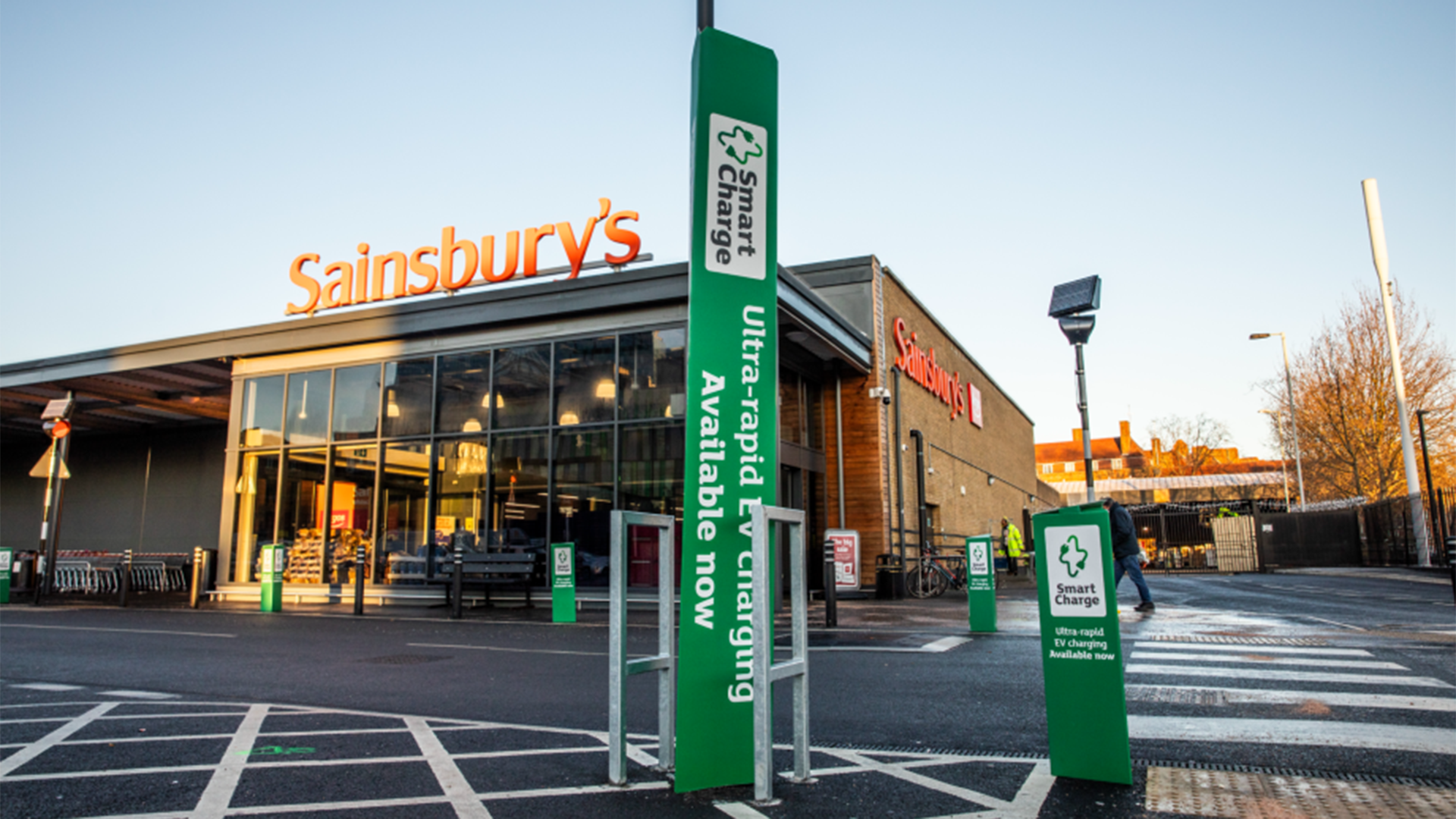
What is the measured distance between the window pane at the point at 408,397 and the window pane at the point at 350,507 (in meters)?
0.72

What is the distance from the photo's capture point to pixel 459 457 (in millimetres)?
16859

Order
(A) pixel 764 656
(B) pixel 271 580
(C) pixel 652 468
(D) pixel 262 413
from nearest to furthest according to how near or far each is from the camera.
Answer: (A) pixel 764 656, (C) pixel 652 468, (B) pixel 271 580, (D) pixel 262 413

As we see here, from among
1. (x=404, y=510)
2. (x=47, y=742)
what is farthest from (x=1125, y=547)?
(x=404, y=510)

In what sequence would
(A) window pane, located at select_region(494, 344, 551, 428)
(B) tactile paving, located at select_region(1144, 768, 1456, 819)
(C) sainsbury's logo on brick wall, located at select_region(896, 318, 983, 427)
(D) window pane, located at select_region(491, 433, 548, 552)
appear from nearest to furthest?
(B) tactile paving, located at select_region(1144, 768, 1456, 819) → (D) window pane, located at select_region(491, 433, 548, 552) → (A) window pane, located at select_region(494, 344, 551, 428) → (C) sainsbury's logo on brick wall, located at select_region(896, 318, 983, 427)

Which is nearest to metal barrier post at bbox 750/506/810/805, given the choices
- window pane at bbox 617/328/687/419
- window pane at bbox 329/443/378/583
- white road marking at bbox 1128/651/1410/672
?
white road marking at bbox 1128/651/1410/672

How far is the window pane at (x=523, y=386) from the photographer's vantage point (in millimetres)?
16359

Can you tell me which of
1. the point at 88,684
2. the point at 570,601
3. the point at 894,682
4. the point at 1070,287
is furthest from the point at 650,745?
the point at 570,601

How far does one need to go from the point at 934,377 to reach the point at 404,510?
14.3 meters

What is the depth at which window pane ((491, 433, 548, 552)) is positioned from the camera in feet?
52.4

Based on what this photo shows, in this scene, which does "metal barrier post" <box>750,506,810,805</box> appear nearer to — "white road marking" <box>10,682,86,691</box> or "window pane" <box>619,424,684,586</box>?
"white road marking" <box>10,682,86,691</box>

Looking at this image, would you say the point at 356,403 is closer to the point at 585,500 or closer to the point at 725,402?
the point at 585,500

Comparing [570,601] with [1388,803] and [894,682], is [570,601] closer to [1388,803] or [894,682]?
[894,682]

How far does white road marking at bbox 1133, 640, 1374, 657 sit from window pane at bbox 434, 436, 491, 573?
38.0 feet

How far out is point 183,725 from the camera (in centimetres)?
556
